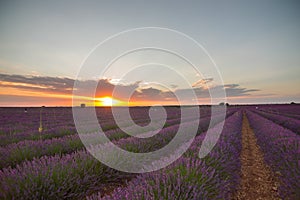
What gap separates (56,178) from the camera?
3248 millimetres

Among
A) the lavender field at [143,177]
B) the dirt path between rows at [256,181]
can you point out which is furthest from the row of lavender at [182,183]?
the dirt path between rows at [256,181]

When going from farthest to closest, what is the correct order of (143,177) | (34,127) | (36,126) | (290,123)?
(290,123) < (36,126) < (34,127) < (143,177)

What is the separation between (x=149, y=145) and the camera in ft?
19.6

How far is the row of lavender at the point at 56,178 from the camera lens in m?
2.86

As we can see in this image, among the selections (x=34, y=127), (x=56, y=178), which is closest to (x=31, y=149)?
(x=56, y=178)

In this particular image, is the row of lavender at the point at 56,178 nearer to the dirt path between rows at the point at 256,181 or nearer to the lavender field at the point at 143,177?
the lavender field at the point at 143,177

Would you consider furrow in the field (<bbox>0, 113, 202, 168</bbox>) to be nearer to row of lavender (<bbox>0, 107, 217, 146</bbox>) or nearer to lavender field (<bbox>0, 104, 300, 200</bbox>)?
lavender field (<bbox>0, 104, 300, 200</bbox>)

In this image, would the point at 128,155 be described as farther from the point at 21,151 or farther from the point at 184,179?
the point at 21,151

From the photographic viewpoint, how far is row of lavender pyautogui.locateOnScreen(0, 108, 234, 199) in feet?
9.39

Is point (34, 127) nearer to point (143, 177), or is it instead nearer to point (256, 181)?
point (143, 177)

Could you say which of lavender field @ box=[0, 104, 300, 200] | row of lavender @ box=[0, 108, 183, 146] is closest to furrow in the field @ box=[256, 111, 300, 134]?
lavender field @ box=[0, 104, 300, 200]

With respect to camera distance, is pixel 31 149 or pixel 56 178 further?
pixel 31 149

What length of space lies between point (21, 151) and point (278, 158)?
21.9 ft

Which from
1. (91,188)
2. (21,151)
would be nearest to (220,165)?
(91,188)
